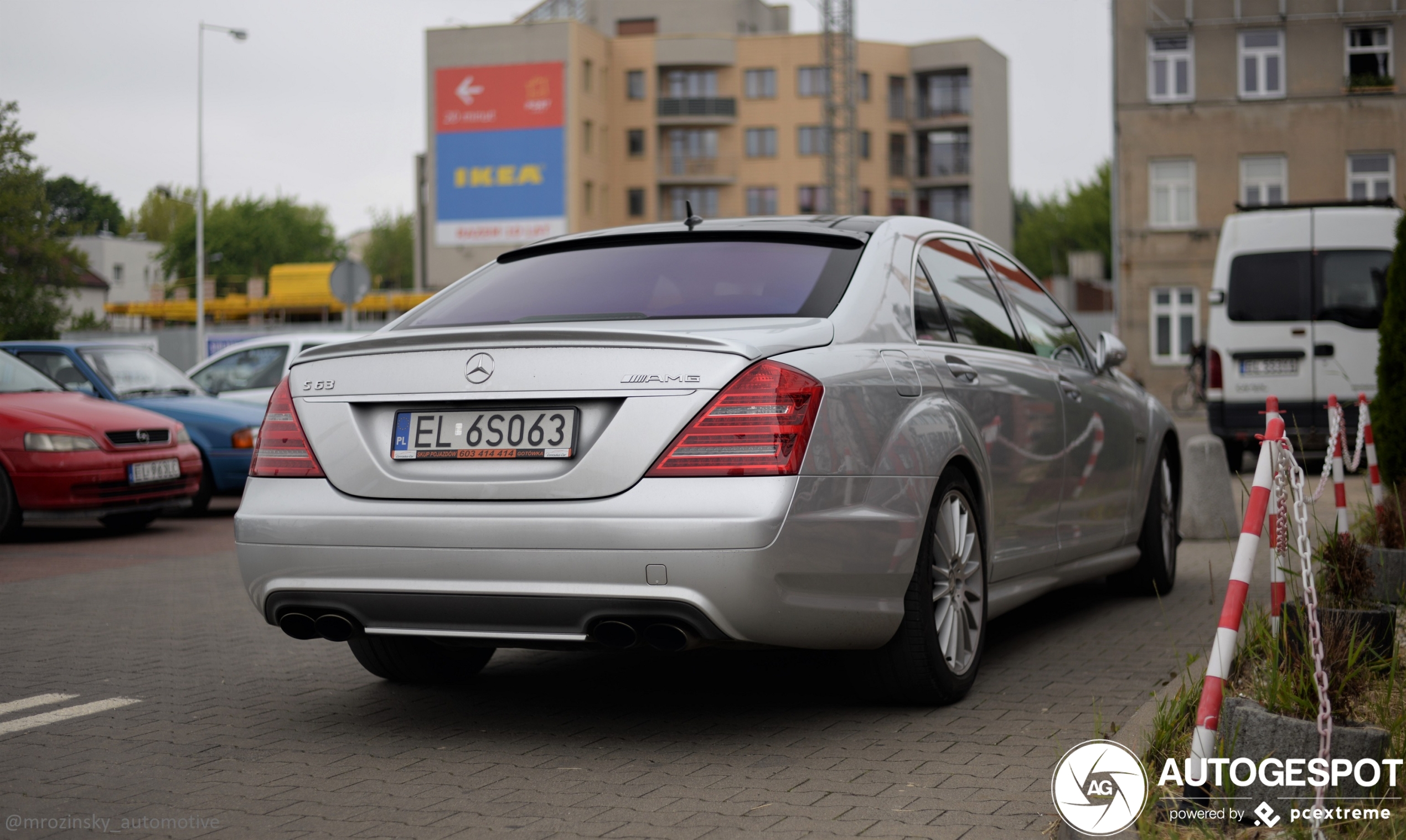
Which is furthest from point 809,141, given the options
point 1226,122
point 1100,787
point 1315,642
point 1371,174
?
point 1315,642

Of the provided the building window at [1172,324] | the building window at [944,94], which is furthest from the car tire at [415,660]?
the building window at [944,94]

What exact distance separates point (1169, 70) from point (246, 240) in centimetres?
6714

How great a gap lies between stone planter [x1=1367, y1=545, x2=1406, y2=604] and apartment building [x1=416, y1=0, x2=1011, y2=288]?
214ft

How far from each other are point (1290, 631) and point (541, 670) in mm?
2823

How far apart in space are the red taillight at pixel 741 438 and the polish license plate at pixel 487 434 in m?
0.30

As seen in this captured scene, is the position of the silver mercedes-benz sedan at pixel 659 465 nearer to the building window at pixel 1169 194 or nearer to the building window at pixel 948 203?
the building window at pixel 1169 194

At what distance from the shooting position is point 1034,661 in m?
5.89

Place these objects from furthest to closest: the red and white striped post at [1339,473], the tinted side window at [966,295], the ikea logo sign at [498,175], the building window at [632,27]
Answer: the building window at [632,27] → the ikea logo sign at [498,175] → the red and white striped post at [1339,473] → the tinted side window at [966,295]

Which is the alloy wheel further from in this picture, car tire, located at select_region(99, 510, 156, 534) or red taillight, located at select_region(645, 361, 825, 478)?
car tire, located at select_region(99, 510, 156, 534)

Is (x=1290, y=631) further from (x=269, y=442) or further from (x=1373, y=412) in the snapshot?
(x=1373, y=412)

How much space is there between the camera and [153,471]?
11.3 metres

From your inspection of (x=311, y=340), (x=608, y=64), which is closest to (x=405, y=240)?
(x=608, y=64)

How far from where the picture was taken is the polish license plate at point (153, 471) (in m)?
11.1

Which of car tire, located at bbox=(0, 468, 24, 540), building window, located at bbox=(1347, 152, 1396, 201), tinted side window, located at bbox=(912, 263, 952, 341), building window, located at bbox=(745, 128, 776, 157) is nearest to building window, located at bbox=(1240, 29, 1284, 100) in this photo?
building window, located at bbox=(1347, 152, 1396, 201)
